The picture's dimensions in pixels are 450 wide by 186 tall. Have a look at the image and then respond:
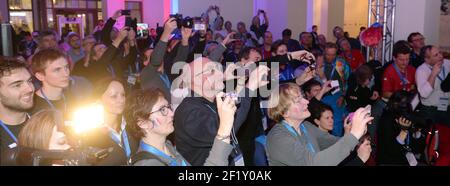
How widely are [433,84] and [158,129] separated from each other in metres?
3.92

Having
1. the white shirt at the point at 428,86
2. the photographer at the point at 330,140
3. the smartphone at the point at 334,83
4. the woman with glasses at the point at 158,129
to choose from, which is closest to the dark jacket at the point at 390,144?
the photographer at the point at 330,140

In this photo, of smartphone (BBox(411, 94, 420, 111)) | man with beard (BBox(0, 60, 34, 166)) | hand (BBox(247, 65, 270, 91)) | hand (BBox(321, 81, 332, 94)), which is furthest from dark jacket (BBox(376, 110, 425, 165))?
man with beard (BBox(0, 60, 34, 166))

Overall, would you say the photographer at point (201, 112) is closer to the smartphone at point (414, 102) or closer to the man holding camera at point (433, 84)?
the smartphone at point (414, 102)

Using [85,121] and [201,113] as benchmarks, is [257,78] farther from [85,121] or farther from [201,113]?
[85,121]

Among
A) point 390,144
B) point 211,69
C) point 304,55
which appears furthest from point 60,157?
point 390,144

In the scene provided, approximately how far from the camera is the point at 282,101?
2770mm

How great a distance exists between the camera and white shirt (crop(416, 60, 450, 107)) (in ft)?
16.9

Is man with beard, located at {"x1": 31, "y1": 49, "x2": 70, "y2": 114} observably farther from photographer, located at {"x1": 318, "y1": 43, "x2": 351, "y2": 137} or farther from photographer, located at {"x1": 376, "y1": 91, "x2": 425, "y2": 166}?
photographer, located at {"x1": 318, "y1": 43, "x2": 351, "y2": 137}

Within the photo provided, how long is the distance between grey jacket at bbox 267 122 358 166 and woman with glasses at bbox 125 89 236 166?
1.44ft

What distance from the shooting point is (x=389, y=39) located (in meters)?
7.17

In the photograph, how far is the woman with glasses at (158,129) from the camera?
2123mm

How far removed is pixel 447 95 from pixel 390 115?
6.91ft

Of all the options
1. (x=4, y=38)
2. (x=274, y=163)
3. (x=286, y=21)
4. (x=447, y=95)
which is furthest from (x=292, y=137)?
(x=286, y=21)
